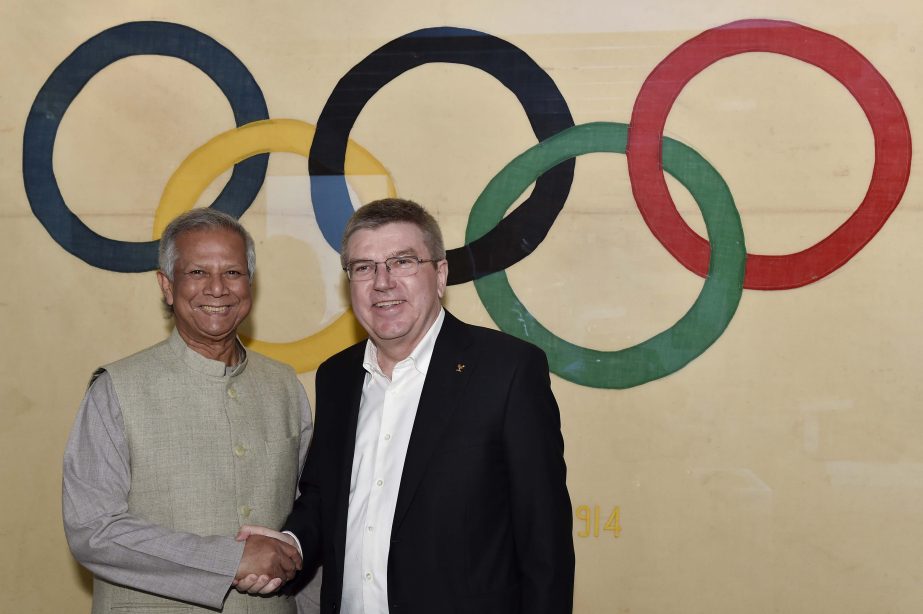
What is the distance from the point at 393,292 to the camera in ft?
6.27

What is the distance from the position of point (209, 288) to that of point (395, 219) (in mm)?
504

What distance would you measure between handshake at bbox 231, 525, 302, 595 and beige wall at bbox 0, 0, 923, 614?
1069 mm

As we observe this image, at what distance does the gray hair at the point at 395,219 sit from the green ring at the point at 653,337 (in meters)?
→ 0.93

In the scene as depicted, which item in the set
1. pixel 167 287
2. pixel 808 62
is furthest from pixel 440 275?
pixel 808 62

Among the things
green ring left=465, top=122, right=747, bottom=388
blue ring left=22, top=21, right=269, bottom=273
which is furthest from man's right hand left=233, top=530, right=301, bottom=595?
blue ring left=22, top=21, right=269, bottom=273

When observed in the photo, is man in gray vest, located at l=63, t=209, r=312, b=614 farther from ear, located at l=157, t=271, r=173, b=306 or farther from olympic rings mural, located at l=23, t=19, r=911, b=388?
olympic rings mural, located at l=23, t=19, r=911, b=388

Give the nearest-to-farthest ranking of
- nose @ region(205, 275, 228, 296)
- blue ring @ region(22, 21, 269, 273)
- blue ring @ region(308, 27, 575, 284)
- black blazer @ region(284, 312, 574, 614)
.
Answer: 1. black blazer @ region(284, 312, 574, 614)
2. nose @ region(205, 275, 228, 296)
3. blue ring @ region(308, 27, 575, 284)
4. blue ring @ region(22, 21, 269, 273)

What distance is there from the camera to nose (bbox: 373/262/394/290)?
1.91 metres

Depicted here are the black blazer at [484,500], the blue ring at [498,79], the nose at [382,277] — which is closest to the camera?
the black blazer at [484,500]

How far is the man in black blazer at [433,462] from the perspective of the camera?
5.85ft

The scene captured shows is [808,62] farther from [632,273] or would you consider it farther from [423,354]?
[423,354]

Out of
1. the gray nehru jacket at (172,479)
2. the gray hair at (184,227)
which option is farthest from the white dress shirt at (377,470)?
the gray hair at (184,227)

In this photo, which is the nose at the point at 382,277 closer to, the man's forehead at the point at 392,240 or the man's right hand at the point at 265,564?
the man's forehead at the point at 392,240

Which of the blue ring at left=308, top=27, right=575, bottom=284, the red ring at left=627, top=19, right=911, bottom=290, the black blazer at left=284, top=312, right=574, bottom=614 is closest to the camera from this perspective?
the black blazer at left=284, top=312, right=574, bottom=614
